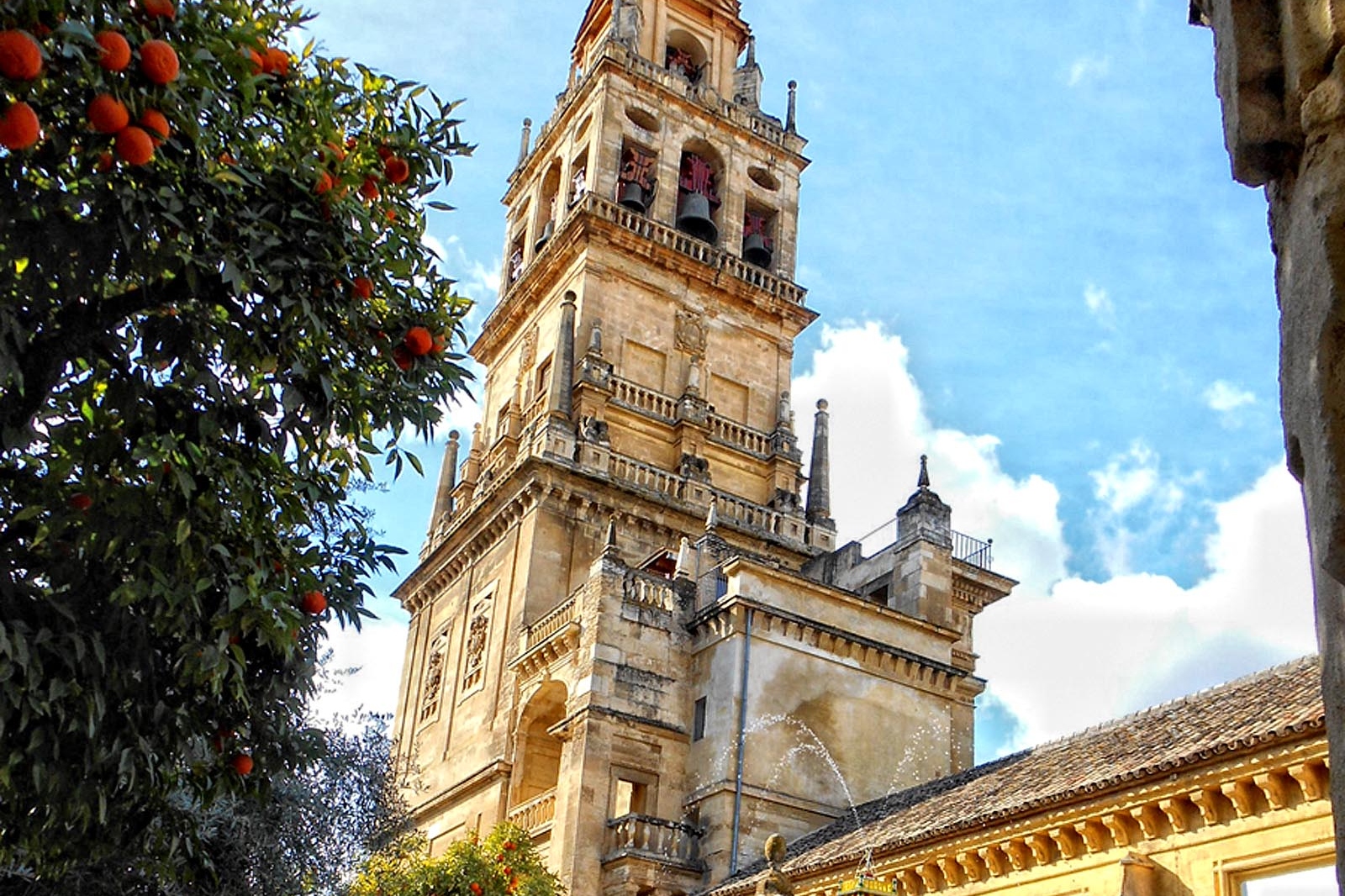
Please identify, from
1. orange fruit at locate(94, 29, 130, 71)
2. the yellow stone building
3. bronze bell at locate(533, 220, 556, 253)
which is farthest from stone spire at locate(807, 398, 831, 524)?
orange fruit at locate(94, 29, 130, 71)

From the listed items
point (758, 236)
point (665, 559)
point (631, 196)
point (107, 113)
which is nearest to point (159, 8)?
point (107, 113)

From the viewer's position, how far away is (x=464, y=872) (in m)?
19.3

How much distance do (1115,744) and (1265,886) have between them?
4068 millimetres

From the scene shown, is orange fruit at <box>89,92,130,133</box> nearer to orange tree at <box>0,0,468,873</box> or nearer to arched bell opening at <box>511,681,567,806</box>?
orange tree at <box>0,0,468,873</box>

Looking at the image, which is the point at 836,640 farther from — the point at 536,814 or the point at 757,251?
the point at 757,251

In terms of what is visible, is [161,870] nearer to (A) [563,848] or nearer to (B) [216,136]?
(B) [216,136]

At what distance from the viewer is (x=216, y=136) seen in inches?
274

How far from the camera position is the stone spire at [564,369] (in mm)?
31766

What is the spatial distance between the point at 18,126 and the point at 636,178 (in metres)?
32.3

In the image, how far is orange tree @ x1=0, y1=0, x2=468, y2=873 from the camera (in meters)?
6.30

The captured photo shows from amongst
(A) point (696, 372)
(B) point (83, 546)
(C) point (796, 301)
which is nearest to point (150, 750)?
(B) point (83, 546)

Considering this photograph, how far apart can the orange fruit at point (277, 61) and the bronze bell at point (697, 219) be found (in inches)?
1177

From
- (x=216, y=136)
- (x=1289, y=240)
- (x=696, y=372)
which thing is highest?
(x=696, y=372)

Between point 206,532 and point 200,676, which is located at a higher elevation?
point 206,532
